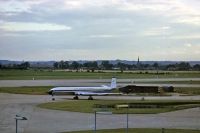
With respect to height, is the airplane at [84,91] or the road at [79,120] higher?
the airplane at [84,91]

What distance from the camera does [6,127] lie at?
34875mm

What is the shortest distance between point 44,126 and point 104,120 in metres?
6.30

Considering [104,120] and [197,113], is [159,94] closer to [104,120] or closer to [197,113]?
[197,113]

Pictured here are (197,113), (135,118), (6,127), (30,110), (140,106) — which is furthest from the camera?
(140,106)

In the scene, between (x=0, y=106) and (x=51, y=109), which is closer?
(x=51, y=109)

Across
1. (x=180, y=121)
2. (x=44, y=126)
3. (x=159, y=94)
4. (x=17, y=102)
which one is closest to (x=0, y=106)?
(x=17, y=102)

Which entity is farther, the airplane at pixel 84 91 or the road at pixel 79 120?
the airplane at pixel 84 91

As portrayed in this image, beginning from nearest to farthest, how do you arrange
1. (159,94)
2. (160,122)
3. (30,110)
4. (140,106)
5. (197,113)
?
(160,122)
(197,113)
(30,110)
(140,106)
(159,94)

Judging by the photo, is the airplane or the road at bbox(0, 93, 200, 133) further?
the airplane

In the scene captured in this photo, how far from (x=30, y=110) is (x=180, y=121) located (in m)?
16.9

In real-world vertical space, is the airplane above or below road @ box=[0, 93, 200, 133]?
above

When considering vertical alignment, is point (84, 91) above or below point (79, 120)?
above

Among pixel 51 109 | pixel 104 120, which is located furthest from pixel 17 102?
pixel 104 120

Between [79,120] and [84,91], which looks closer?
[79,120]
